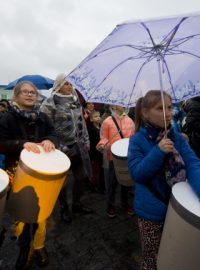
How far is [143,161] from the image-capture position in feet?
6.04

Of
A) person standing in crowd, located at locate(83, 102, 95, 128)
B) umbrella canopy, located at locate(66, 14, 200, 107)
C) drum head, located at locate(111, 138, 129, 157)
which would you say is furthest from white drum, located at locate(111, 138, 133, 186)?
person standing in crowd, located at locate(83, 102, 95, 128)

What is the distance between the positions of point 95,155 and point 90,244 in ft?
7.81

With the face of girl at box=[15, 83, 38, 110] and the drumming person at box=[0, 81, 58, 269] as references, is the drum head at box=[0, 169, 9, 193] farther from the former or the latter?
the face of girl at box=[15, 83, 38, 110]

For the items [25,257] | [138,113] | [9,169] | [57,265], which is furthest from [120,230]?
[138,113]

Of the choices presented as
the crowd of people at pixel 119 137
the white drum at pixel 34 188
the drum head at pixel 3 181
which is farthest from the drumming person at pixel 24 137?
the drum head at pixel 3 181

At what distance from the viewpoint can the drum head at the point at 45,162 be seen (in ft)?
6.84

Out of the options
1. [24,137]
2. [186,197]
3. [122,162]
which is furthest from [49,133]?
[186,197]

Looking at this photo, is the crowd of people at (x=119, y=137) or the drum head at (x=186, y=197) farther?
the crowd of people at (x=119, y=137)

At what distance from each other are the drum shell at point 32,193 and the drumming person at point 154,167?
2.07 ft

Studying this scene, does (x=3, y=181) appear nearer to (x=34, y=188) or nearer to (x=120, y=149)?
(x=34, y=188)

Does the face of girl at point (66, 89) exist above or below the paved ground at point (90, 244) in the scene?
above

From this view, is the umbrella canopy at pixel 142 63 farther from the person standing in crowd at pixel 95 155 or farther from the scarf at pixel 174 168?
the person standing in crowd at pixel 95 155

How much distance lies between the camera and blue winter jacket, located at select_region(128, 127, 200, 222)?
Result: 1.79m

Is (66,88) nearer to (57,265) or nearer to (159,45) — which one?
(159,45)
